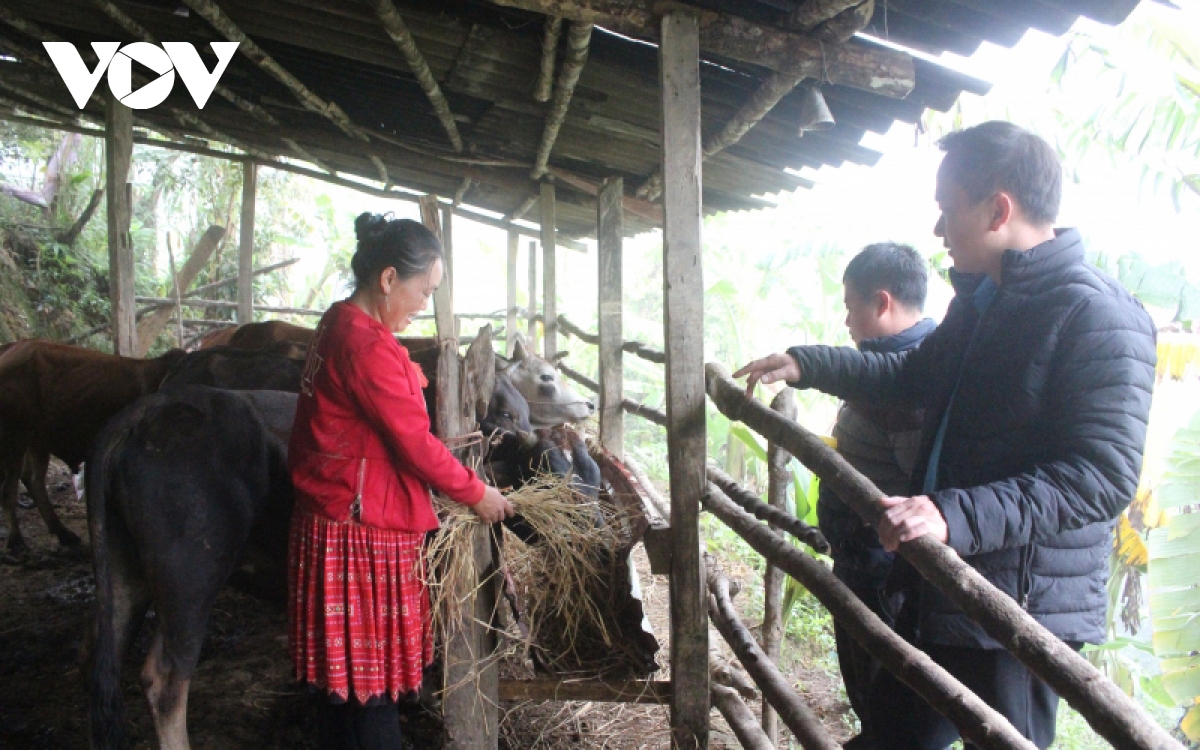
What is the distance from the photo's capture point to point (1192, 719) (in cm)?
408

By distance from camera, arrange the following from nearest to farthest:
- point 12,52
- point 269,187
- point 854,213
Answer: point 12,52 → point 269,187 → point 854,213

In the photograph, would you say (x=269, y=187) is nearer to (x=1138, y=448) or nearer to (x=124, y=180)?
(x=124, y=180)

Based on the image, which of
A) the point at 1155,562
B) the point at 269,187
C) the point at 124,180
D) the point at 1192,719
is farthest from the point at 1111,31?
the point at 269,187

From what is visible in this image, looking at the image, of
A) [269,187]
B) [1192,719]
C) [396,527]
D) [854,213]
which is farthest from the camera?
[854,213]

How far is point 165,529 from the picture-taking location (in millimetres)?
3098

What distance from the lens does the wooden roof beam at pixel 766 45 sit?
2.68 meters

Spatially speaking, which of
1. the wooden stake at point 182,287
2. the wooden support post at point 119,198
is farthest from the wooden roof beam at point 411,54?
the wooden stake at point 182,287

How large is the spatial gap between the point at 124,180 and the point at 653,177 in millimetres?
4143

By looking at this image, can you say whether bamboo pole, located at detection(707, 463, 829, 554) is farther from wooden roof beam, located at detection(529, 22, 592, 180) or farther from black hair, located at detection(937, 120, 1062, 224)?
wooden roof beam, located at detection(529, 22, 592, 180)

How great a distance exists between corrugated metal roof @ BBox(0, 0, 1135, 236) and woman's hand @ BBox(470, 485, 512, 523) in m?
1.89

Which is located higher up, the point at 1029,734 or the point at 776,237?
the point at 776,237

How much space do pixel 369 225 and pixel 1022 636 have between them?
2261mm

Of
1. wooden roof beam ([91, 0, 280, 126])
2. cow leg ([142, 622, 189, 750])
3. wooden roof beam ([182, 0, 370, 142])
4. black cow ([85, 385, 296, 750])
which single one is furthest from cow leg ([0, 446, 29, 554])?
cow leg ([142, 622, 189, 750])

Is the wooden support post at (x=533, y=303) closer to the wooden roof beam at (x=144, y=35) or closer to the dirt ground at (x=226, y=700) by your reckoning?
the wooden roof beam at (x=144, y=35)
